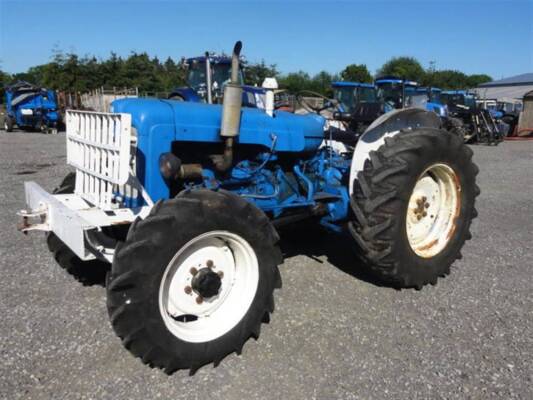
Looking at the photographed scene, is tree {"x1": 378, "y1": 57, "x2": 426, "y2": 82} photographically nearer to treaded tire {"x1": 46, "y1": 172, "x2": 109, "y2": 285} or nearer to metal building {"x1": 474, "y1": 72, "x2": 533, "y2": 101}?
metal building {"x1": 474, "y1": 72, "x2": 533, "y2": 101}

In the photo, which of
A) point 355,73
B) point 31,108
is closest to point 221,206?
point 31,108

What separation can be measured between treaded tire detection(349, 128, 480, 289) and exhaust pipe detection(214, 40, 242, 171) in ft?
3.35

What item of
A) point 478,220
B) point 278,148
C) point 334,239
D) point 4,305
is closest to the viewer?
point 4,305

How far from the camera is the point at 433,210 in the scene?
3971 mm

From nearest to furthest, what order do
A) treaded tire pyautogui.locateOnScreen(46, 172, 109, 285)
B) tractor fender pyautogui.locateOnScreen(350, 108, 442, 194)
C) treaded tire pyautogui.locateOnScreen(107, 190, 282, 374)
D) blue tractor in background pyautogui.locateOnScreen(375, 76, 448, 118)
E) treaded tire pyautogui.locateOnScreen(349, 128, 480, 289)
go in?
treaded tire pyautogui.locateOnScreen(107, 190, 282, 374) → treaded tire pyautogui.locateOnScreen(349, 128, 480, 289) → treaded tire pyautogui.locateOnScreen(46, 172, 109, 285) → tractor fender pyautogui.locateOnScreen(350, 108, 442, 194) → blue tractor in background pyautogui.locateOnScreen(375, 76, 448, 118)

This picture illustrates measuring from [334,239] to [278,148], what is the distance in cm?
175

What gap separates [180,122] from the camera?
10.2 feet

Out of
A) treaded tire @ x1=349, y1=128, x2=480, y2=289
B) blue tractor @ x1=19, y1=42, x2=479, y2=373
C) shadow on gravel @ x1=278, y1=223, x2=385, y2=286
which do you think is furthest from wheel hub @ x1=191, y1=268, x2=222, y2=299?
shadow on gravel @ x1=278, y1=223, x2=385, y2=286

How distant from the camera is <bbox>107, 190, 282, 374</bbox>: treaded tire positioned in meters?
2.34

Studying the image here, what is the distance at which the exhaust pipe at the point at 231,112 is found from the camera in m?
2.80

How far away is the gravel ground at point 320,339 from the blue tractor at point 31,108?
52.2 ft

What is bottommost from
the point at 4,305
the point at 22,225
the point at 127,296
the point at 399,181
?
the point at 4,305

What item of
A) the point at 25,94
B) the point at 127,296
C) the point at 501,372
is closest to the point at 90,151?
the point at 127,296

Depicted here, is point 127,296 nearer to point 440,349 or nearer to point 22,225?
point 22,225
